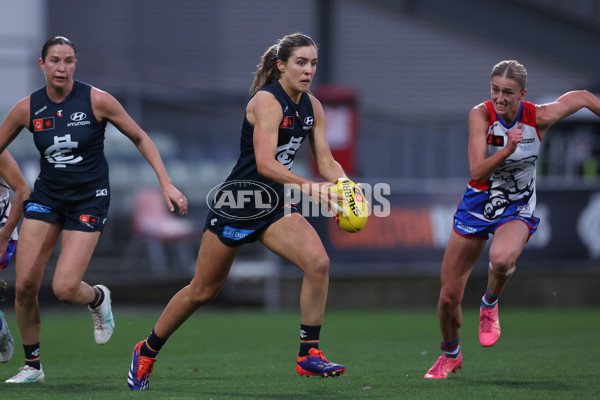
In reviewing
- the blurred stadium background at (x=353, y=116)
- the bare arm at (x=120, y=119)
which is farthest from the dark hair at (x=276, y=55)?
the blurred stadium background at (x=353, y=116)

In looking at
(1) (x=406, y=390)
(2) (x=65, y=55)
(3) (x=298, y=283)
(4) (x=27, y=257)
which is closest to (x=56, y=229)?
(4) (x=27, y=257)

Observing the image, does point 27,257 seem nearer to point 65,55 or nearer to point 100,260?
point 65,55

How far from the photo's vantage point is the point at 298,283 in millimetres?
14312

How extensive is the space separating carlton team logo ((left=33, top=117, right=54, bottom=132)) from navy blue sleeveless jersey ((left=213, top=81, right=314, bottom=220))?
1367 mm

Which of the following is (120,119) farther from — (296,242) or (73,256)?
(296,242)

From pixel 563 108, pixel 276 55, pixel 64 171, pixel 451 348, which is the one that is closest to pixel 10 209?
pixel 64 171

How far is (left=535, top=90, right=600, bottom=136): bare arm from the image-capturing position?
7043mm

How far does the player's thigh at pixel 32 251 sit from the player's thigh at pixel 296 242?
1678mm

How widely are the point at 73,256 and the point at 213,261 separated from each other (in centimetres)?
109

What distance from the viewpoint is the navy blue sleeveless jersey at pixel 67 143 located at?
6.82m

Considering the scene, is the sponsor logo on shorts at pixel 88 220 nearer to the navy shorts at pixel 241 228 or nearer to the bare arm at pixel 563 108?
the navy shorts at pixel 241 228

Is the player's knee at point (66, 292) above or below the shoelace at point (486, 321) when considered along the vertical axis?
above

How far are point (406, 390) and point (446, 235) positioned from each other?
26.2 feet

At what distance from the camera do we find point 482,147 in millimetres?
6809
